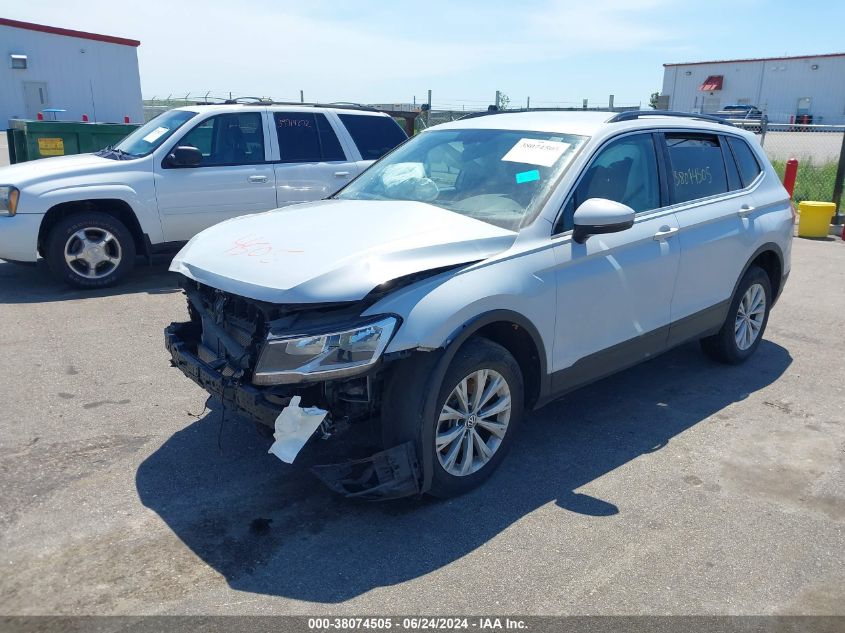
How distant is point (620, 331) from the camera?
14.5 ft

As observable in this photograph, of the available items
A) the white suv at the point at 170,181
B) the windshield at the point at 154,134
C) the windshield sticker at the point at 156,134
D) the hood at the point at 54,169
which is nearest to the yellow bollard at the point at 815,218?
the white suv at the point at 170,181

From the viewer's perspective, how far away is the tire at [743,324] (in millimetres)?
5582

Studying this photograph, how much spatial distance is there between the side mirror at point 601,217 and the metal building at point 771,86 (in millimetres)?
45541

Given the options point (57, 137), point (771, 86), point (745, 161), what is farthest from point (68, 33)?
point (771, 86)

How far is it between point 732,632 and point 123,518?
107 inches

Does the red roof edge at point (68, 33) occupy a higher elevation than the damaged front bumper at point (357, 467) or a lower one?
higher

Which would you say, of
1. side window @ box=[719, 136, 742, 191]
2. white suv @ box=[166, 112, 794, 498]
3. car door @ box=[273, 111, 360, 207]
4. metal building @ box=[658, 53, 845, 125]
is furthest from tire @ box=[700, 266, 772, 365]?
metal building @ box=[658, 53, 845, 125]

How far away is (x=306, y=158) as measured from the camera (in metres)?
8.57

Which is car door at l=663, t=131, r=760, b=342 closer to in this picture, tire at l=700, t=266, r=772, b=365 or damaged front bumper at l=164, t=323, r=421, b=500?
tire at l=700, t=266, r=772, b=365

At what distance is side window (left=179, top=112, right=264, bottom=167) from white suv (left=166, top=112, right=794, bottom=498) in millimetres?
3529

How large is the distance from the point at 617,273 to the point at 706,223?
114 cm

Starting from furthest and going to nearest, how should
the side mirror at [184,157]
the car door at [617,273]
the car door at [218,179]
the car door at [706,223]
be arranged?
the car door at [218,179] < the side mirror at [184,157] < the car door at [706,223] < the car door at [617,273]

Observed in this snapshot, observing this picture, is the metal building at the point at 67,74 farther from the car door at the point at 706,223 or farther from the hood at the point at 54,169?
the car door at the point at 706,223

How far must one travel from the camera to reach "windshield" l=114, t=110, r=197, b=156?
7.94 m
